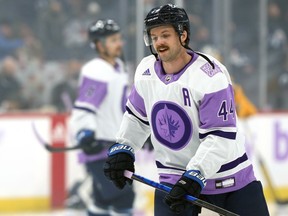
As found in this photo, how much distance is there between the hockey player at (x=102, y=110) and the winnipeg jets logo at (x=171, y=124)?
159 cm

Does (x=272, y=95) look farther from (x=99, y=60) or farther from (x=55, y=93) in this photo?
(x=99, y=60)

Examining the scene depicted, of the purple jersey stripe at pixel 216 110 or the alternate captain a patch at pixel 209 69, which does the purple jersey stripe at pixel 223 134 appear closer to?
the purple jersey stripe at pixel 216 110

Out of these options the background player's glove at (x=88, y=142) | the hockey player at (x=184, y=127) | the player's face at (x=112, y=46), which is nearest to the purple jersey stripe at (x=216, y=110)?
the hockey player at (x=184, y=127)

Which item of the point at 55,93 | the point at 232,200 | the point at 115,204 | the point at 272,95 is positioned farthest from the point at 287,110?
the point at 232,200

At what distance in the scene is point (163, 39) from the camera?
2.74 m

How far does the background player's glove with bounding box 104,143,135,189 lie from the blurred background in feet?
9.86

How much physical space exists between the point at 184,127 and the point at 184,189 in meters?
0.26

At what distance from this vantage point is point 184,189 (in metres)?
2.59

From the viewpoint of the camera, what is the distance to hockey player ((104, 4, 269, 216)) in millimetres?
2658

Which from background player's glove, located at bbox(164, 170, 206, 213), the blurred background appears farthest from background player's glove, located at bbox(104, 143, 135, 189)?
the blurred background

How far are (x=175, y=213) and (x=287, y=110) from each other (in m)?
4.01

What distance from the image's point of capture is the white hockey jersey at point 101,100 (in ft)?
14.5

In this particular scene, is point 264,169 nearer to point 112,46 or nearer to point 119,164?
point 112,46

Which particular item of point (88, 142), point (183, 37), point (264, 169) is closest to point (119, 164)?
point (183, 37)
